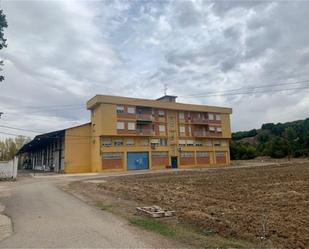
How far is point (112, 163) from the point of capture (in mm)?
57656

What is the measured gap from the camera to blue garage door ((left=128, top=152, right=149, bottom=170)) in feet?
197

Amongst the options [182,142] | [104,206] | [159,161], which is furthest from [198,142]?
[104,206]

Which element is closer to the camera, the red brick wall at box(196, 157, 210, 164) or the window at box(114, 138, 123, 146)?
the window at box(114, 138, 123, 146)

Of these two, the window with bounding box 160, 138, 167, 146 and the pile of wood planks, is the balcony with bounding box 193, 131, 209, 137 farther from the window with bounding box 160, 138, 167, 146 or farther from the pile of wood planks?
the pile of wood planks

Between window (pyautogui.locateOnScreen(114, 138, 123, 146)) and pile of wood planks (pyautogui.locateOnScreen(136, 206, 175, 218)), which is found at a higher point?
window (pyautogui.locateOnScreen(114, 138, 123, 146))

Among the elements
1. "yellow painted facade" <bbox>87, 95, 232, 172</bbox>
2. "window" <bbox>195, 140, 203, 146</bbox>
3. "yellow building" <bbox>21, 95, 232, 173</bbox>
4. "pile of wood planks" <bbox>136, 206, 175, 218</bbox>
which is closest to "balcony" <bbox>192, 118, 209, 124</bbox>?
"yellow building" <bbox>21, 95, 232, 173</bbox>

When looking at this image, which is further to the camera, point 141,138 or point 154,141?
point 154,141

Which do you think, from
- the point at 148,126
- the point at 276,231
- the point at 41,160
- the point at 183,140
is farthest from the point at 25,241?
the point at 41,160

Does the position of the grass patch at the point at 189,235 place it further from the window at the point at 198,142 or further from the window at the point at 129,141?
the window at the point at 198,142

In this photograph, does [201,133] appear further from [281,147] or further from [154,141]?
[281,147]

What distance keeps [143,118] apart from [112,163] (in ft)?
34.4

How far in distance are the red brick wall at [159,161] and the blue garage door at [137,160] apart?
64.2 inches

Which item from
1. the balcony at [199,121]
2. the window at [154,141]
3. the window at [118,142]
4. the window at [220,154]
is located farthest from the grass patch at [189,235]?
the window at [220,154]

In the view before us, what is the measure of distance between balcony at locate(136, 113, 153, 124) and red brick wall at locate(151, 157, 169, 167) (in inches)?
273
